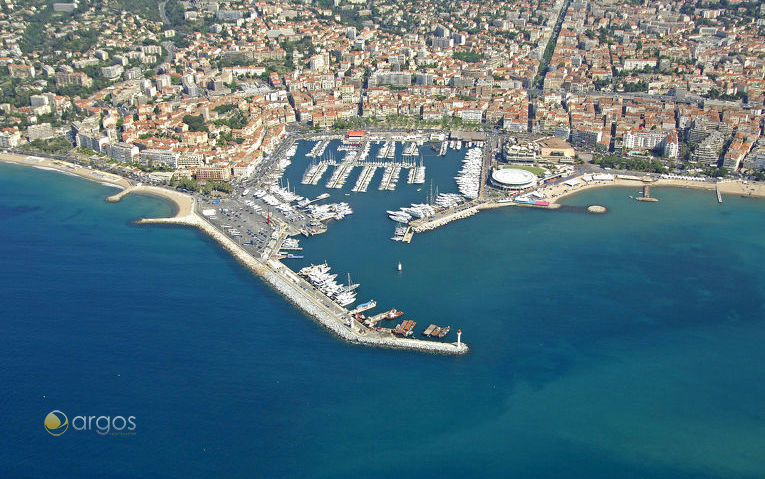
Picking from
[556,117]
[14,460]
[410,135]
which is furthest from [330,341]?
[556,117]

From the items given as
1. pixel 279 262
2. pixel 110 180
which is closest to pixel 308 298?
pixel 279 262

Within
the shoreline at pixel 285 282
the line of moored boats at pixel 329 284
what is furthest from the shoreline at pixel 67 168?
the line of moored boats at pixel 329 284

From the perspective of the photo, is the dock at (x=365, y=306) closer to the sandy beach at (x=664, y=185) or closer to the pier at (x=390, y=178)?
the pier at (x=390, y=178)

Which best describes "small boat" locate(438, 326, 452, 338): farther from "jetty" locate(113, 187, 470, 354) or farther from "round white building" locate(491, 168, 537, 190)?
"round white building" locate(491, 168, 537, 190)

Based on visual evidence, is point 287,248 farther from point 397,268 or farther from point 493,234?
point 493,234

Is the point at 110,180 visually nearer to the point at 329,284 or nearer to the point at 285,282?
the point at 285,282

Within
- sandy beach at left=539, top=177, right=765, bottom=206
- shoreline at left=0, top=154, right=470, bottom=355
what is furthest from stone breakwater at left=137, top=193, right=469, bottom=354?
sandy beach at left=539, top=177, right=765, bottom=206
